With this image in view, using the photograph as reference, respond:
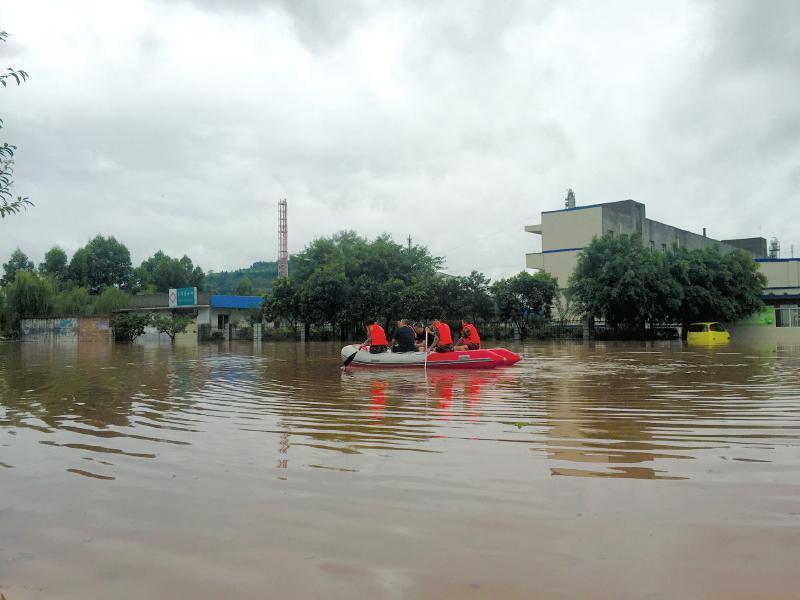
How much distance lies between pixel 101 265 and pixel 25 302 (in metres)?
24.4

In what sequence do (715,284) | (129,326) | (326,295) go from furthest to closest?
(129,326)
(326,295)
(715,284)

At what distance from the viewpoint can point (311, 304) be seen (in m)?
42.1

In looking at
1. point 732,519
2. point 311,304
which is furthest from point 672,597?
point 311,304

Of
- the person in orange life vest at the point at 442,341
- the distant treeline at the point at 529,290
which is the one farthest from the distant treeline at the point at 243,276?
the person in orange life vest at the point at 442,341

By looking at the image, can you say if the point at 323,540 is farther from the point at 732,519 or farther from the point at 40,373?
the point at 40,373

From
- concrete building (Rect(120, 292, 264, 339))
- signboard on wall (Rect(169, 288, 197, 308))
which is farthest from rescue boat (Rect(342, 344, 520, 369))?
signboard on wall (Rect(169, 288, 197, 308))

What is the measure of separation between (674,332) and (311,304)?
75.0 feet

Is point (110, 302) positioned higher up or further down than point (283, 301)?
higher up

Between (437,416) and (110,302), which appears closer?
(437,416)

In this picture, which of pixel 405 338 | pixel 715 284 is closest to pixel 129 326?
pixel 405 338

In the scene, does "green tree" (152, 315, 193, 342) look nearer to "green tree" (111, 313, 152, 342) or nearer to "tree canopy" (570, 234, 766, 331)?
"green tree" (111, 313, 152, 342)

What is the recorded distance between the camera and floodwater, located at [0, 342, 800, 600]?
2.89 metres

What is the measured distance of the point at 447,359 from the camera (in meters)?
15.6

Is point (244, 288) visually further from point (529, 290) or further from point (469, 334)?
point (469, 334)
